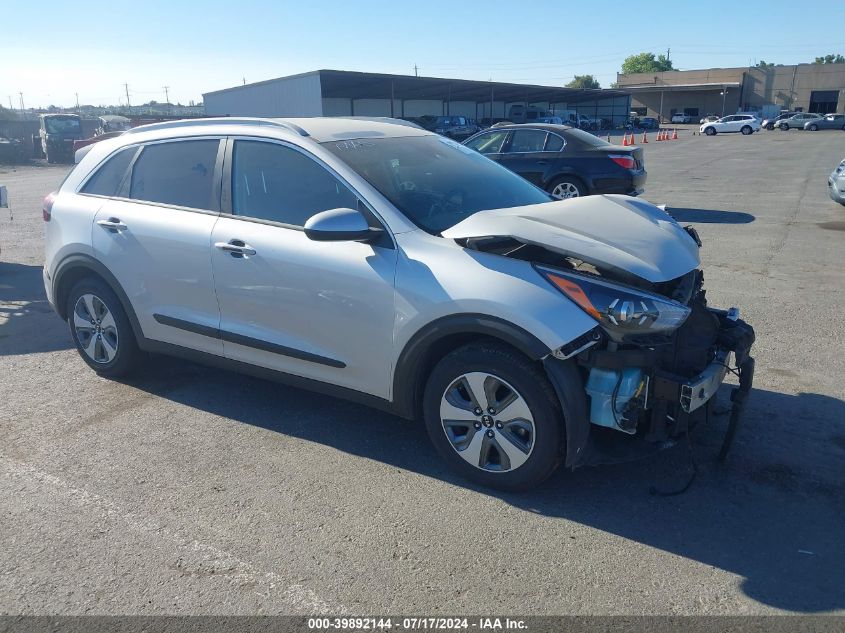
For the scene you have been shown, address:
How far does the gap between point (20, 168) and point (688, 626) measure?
37.8 m

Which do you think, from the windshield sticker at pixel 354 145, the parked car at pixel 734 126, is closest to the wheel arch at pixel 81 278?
the windshield sticker at pixel 354 145

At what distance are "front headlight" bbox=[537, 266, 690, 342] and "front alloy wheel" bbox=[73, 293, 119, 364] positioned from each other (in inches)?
135

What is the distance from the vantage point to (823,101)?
3292 inches

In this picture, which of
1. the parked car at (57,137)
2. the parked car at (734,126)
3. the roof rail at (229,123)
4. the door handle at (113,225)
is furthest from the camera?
the parked car at (734,126)

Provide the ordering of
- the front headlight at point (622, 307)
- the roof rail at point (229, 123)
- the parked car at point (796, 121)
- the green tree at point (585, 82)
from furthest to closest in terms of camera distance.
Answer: the green tree at point (585, 82)
the parked car at point (796, 121)
the roof rail at point (229, 123)
the front headlight at point (622, 307)

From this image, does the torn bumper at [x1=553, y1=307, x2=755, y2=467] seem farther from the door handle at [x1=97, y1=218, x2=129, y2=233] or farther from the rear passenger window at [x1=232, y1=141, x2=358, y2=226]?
the door handle at [x1=97, y1=218, x2=129, y2=233]

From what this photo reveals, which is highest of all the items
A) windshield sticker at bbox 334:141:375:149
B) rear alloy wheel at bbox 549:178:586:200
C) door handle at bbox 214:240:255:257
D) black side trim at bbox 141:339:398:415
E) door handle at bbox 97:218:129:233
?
windshield sticker at bbox 334:141:375:149

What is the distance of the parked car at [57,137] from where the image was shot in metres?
35.8

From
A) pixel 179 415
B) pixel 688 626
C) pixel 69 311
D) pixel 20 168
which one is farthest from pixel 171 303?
pixel 20 168

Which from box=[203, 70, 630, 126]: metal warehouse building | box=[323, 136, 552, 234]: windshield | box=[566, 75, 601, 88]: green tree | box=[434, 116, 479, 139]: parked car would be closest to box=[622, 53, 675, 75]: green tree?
box=[566, 75, 601, 88]: green tree

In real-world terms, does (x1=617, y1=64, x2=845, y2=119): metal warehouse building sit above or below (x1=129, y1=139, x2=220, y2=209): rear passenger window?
above

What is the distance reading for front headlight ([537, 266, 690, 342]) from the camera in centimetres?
323

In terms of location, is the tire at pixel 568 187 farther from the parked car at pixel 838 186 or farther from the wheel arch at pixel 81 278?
the wheel arch at pixel 81 278

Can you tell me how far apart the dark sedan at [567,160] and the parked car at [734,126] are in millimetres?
48431
